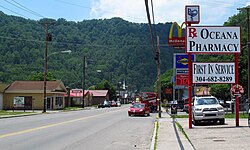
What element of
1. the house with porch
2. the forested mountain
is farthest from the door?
the forested mountain

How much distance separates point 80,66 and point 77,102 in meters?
9.25

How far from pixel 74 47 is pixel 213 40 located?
6789 centimetres

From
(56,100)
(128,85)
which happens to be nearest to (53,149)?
(56,100)

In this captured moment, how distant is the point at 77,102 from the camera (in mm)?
98812

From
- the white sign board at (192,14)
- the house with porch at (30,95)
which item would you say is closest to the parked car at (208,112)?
the white sign board at (192,14)

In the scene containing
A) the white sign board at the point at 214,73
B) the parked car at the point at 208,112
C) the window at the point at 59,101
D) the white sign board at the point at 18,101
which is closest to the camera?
the white sign board at the point at 214,73

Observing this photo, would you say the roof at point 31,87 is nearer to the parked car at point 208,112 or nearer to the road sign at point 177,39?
the road sign at point 177,39

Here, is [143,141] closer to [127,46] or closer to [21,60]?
[21,60]

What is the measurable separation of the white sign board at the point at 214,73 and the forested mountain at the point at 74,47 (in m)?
29.3

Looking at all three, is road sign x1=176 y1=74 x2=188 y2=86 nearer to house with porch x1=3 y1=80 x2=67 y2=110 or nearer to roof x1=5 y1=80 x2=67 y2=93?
house with porch x1=3 y1=80 x2=67 y2=110

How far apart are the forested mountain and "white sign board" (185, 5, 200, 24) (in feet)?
93.9

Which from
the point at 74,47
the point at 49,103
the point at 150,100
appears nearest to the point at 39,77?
the point at 74,47

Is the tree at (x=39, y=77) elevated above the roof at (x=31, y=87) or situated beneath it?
elevated above

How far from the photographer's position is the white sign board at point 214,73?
21.9 meters
